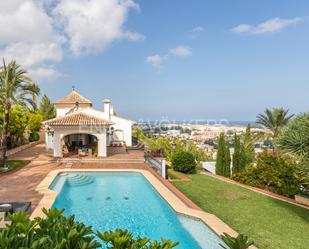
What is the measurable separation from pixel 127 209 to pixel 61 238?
26.6ft

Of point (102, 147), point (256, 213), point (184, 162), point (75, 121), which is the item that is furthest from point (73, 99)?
point (256, 213)

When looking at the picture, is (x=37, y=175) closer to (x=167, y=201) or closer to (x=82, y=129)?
(x=82, y=129)

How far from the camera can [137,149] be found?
100 ft

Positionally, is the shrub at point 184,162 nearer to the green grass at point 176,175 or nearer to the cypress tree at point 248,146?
the green grass at point 176,175

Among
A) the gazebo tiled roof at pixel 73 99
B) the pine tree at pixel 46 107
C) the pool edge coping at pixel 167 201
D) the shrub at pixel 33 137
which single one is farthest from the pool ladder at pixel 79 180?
the pine tree at pixel 46 107

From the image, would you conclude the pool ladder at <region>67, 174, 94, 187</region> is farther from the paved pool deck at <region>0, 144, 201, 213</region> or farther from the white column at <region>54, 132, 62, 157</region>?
the white column at <region>54, 132, 62, 157</region>

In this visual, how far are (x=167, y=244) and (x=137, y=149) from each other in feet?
88.7

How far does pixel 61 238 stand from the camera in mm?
3723

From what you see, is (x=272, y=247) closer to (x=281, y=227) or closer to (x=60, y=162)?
(x=281, y=227)

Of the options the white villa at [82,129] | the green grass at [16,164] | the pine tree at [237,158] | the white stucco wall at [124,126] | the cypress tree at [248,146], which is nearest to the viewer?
the green grass at [16,164]

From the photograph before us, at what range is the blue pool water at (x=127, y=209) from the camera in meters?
8.95

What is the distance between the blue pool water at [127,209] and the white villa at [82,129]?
6.02 meters

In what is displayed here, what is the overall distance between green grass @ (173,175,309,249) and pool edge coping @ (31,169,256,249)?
0.93 metres

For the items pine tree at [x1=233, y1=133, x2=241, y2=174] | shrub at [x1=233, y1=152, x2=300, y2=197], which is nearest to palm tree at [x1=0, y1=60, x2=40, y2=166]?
shrub at [x1=233, y1=152, x2=300, y2=197]
